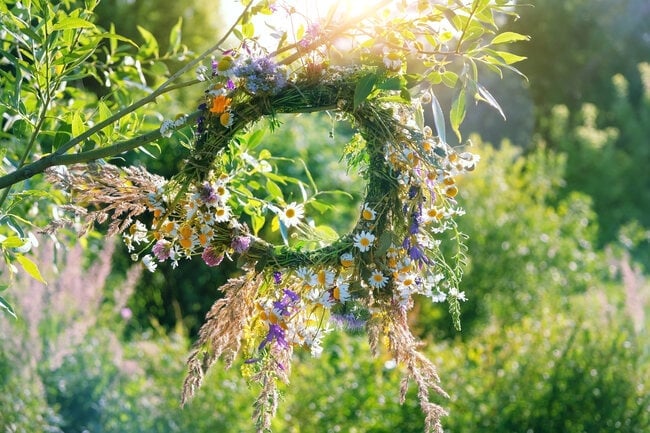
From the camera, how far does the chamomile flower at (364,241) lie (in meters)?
1.58

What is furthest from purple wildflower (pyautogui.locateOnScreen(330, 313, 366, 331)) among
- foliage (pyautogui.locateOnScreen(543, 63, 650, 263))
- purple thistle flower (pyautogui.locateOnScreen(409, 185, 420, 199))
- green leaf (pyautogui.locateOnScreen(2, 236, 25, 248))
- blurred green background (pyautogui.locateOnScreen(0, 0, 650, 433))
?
foliage (pyautogui.locateOnScreen(543, 63, 650, 263))

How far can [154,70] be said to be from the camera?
2416mm

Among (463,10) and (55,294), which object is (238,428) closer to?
(55,294)

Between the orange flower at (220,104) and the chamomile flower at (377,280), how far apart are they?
1.32 feet

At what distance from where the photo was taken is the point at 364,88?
1467mm

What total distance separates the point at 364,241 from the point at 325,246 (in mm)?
141

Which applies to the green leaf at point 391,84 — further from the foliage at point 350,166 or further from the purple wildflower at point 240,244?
the purple wildflower at point 240,244

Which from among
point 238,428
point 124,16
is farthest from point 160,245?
point 124,16

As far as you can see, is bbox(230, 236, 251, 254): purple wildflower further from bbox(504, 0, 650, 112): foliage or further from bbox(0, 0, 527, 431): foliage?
bbox(504, 0, 650, 112): foliage

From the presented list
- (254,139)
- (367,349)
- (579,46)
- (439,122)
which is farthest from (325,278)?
(579,46)

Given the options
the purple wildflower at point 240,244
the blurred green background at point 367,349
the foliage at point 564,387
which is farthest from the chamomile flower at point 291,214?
the foliage at point 564,387

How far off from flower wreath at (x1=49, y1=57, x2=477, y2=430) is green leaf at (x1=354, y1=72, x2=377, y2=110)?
3 centimetres

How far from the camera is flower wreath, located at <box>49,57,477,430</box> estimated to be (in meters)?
1.58

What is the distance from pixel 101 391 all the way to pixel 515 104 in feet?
44.4
